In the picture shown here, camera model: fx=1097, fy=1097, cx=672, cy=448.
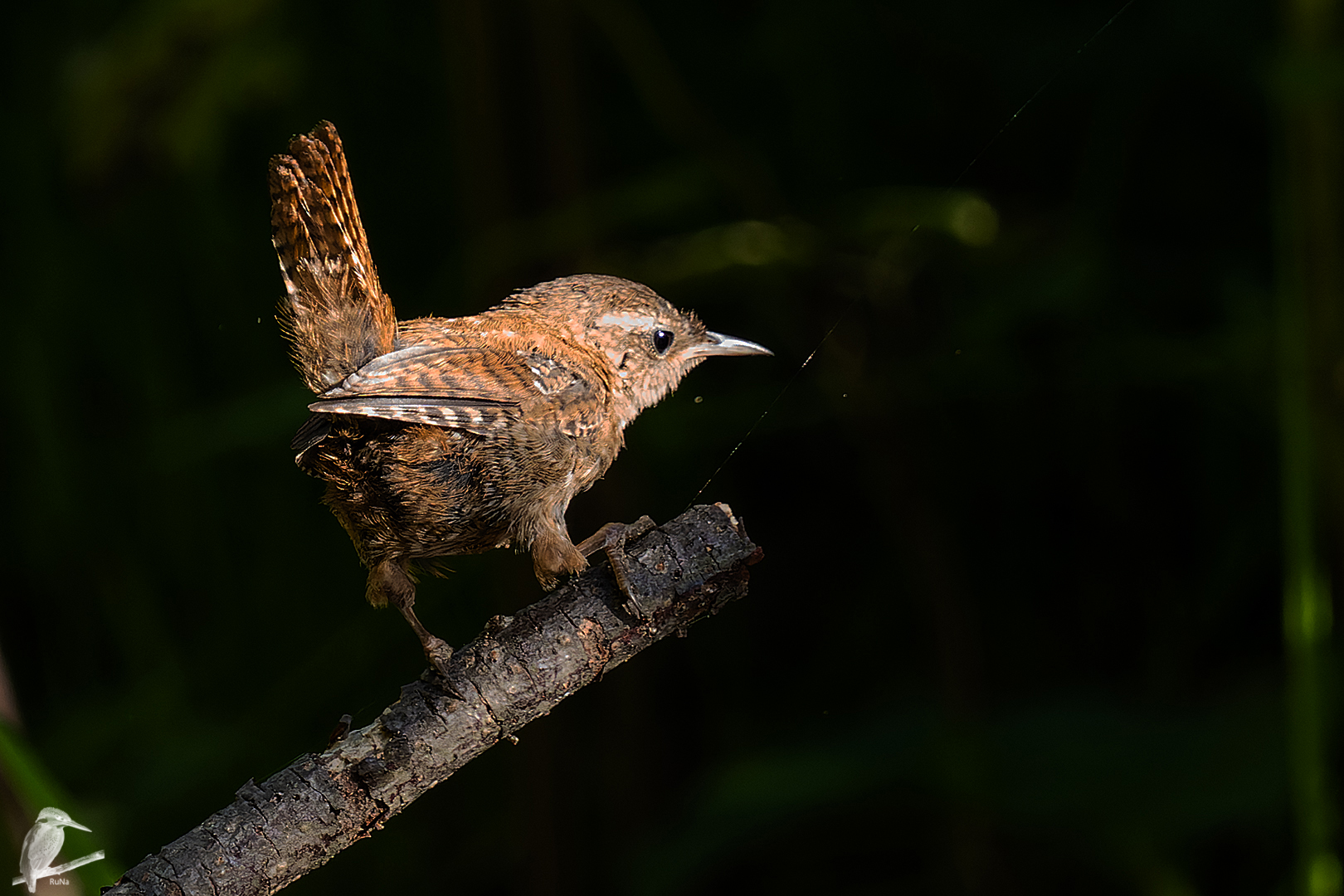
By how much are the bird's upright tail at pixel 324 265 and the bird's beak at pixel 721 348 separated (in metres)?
0.51

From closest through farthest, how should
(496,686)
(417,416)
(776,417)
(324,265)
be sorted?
(496,686), (417,416), (324,265), (776,417)

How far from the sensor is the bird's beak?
1.85 m

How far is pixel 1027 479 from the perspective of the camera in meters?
3.89

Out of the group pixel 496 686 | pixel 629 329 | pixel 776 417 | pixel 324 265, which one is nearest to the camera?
pixel 496 686

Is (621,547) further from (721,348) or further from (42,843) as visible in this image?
(42,843)

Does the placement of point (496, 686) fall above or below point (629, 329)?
below

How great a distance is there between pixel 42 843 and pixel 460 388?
2.75ft

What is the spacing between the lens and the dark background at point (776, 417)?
3.20 metres

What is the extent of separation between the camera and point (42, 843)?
1.50 metres

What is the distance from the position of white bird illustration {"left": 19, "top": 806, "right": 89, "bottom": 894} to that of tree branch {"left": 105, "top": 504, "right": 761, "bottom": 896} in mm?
446

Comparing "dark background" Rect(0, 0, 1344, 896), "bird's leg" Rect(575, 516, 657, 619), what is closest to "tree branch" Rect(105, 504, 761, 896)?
"bird's leg" Rect(575, 516, 657, 619)

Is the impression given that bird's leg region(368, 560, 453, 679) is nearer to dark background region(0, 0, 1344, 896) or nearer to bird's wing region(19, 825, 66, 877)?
bird's wing region(19, 825, 66, 877)

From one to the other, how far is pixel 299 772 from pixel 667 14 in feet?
12.1

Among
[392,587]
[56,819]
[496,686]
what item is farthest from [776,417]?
[56,819]
